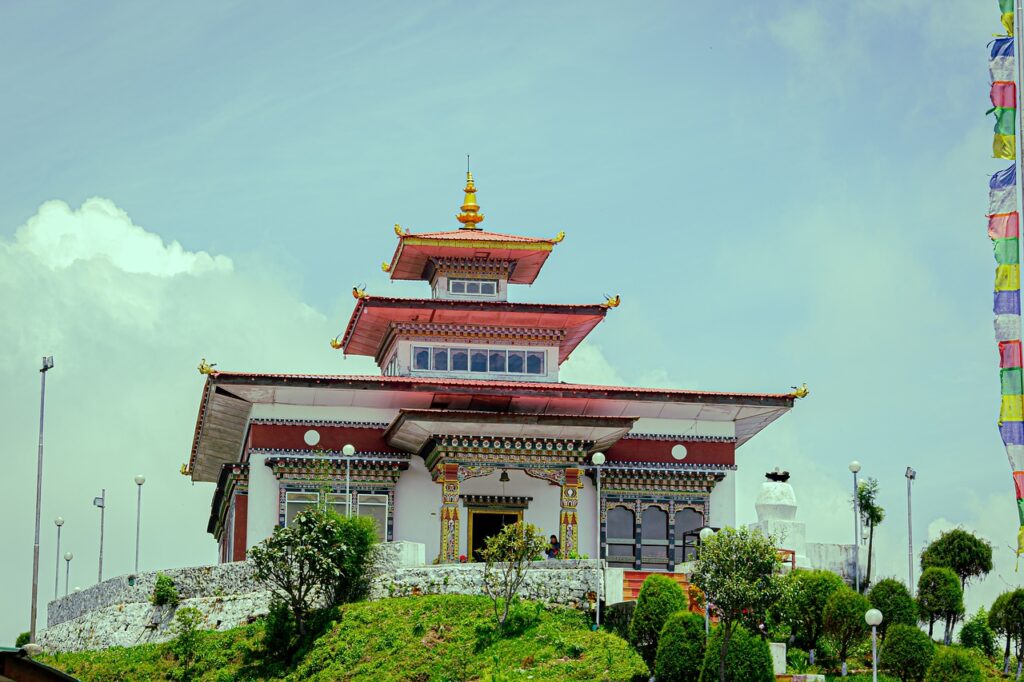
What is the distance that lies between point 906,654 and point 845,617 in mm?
1796

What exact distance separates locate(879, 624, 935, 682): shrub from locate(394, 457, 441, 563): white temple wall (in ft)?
50.5

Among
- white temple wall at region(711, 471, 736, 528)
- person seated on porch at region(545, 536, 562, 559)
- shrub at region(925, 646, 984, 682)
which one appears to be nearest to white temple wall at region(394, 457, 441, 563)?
person seated on porch at region(545, 536, 562, 559)

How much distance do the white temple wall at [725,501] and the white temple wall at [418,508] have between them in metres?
9.17

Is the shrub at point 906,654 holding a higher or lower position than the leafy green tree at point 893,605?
lower

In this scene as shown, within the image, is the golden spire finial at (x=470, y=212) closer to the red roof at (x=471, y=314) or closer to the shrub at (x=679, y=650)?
the red roof at (x=471, y=314)

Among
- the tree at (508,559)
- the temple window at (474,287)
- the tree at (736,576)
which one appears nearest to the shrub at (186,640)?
the tree at (508,559)

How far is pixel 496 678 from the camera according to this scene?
4112 centimetres

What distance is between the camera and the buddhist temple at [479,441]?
174ft

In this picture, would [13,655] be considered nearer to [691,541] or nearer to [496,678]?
[496,678]

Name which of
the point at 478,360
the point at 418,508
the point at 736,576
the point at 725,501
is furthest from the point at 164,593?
the point at 725,501

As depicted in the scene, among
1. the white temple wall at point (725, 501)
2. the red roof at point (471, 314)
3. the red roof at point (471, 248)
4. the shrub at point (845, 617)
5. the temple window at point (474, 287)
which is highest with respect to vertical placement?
the red roof at point (471, 248)

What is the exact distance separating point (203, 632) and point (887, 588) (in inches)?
731

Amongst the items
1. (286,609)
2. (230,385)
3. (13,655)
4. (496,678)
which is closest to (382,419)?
A: (230,385)

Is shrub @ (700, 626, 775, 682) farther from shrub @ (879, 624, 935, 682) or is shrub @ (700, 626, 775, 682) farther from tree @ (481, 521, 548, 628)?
tree @ (481, 521, 548, 628)
